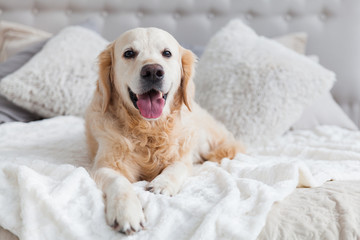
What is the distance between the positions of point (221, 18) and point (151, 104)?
189 centimetres

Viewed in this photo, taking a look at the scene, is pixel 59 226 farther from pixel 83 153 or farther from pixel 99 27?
pixel 99 27

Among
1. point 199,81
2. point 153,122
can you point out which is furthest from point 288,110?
point 153,122

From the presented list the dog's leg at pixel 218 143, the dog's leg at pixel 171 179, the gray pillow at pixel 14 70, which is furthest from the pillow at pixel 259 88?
the gray pillow at pixel 14 70

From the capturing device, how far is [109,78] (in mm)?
1562

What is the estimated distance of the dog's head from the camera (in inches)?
53.1

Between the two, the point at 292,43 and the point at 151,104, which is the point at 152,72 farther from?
the point at 292,43

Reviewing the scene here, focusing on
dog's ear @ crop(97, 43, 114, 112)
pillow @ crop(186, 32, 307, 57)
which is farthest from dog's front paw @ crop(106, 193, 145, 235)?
pillow @ crop(186, 32, 307, 57)

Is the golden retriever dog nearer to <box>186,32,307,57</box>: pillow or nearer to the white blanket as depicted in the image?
the white blanket

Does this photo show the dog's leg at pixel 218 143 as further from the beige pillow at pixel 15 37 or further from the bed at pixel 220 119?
the beige pillow at pixel 15 37

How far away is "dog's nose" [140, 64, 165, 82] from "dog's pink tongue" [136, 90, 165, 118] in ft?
0.23

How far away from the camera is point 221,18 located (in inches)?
121

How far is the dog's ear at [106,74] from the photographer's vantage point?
1.53 metres

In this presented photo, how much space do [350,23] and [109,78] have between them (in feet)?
7.19

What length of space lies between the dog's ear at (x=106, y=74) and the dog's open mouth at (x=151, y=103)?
0.62 feet
